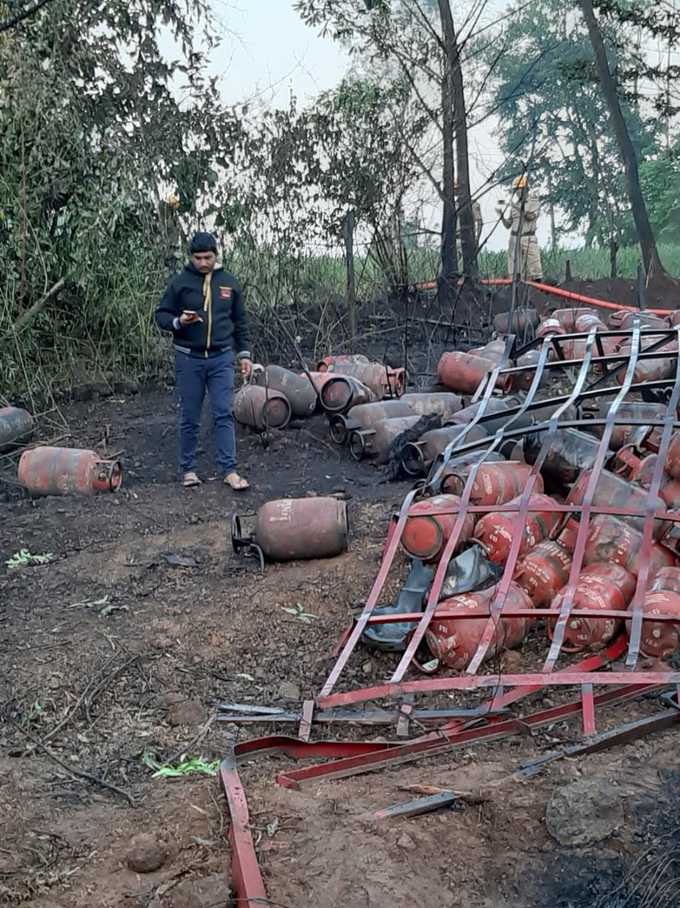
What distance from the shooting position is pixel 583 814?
2.69m

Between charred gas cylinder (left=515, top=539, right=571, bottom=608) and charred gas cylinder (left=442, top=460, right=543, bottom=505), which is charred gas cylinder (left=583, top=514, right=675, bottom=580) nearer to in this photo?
charred gas cylinder (left=515, top=539, right=571, bottom=608)

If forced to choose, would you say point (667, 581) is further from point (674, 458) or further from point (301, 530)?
point (301, 530)

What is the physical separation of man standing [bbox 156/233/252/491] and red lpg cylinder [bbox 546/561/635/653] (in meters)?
3.13

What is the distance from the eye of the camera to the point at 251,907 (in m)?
2.40

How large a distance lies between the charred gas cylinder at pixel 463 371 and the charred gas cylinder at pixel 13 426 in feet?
12.2

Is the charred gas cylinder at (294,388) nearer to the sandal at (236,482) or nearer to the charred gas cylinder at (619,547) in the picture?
the sandal at (236,482)

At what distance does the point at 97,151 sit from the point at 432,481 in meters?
6.70

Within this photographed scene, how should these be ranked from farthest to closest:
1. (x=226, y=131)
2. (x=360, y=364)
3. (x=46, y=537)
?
(x=226, y=131)
(x=360, y=364)
(x=46, y=537)

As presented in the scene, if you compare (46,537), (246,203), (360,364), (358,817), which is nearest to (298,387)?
(360,364)

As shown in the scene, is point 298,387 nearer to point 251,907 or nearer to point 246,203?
point 246,203

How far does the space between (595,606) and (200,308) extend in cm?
372

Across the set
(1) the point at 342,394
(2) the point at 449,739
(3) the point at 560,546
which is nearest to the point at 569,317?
(1) the point at 342,394

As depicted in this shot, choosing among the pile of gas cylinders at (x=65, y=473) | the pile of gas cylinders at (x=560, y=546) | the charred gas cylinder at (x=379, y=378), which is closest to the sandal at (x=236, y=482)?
the pile of gas cylinders at (x=65, y=473)

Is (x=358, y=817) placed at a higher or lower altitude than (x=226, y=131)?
lower
